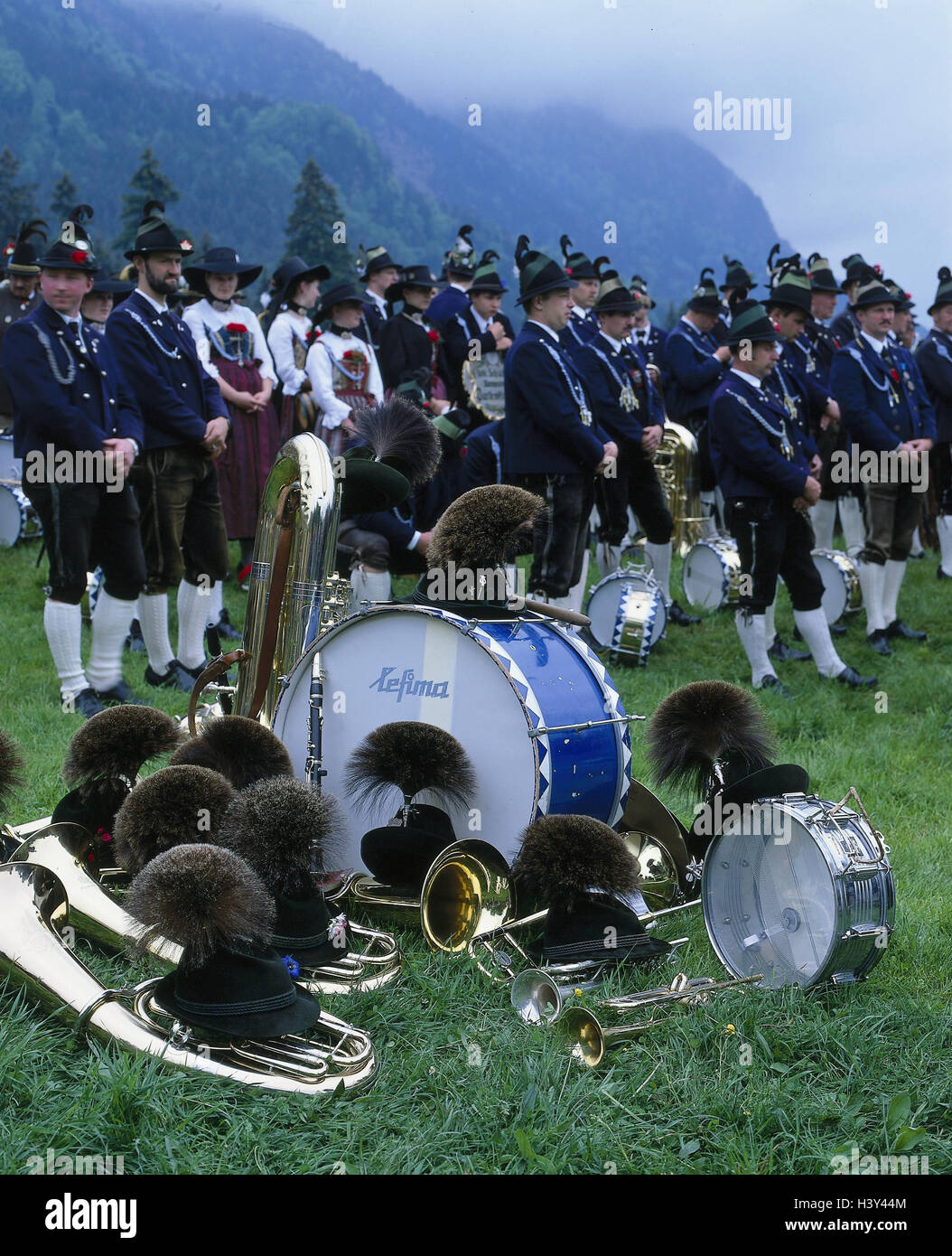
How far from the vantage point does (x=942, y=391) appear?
10711 mm

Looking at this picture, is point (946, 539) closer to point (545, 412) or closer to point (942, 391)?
point (942, 391)

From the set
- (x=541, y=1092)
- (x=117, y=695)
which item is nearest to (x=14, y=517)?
(x=117, y=695)

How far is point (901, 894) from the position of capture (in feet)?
14.5

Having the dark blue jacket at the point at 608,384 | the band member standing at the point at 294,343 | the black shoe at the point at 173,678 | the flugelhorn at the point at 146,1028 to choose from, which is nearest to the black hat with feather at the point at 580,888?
the flugelhorn at the point at 146,1028

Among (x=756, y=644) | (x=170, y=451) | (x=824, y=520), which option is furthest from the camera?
(x=824, y=520)

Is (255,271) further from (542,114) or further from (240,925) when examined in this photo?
(542,114)

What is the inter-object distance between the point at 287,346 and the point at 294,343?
0.07 m

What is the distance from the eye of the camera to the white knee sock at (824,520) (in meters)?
11.5

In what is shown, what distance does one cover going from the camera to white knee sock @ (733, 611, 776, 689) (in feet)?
26.5

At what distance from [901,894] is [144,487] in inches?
187

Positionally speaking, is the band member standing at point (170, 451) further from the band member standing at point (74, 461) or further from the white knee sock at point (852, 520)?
the white knee sock at point (852, 520)

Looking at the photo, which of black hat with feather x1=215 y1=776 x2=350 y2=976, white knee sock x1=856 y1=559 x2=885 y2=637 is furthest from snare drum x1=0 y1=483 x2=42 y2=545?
black hat with feather x1=215 y1=776 x2=350 y2=976

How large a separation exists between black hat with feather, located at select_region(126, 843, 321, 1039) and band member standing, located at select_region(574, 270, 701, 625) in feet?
20.1
